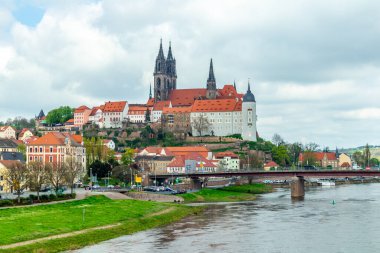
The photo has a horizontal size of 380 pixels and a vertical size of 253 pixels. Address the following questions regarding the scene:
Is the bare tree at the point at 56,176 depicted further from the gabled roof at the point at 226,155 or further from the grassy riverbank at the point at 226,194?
the gabled roof at the point at 226,155

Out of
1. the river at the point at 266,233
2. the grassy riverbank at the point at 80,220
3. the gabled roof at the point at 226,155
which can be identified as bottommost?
the river at the point at 266,233

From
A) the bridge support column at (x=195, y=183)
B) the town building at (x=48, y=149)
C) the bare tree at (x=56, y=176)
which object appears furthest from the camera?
the bridge support column at (x=195, y=183)

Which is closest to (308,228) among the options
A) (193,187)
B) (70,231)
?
(70,231)

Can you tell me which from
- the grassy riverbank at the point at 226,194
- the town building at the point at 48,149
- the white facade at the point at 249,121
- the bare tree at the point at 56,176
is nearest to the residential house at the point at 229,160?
the white facade at the point at 249,121

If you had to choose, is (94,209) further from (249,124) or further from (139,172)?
(249,124)

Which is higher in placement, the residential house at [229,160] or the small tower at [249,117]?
the small tower at [249,117]

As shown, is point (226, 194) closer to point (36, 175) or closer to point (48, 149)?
point (48, 149)

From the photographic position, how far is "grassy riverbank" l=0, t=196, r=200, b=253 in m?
51.6

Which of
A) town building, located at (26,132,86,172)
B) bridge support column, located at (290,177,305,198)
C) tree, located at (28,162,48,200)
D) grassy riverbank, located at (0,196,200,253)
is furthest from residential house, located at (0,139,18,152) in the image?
bridge support column, located at (290,177,305,198)

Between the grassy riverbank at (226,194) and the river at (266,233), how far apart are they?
18752 mm

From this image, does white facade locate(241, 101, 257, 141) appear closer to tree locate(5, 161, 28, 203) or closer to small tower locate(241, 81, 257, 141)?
small tower locate(241, 81, 257, 141)

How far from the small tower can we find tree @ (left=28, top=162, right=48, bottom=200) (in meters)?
111

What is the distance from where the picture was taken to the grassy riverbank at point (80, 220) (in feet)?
169

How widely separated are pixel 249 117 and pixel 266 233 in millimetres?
136222
